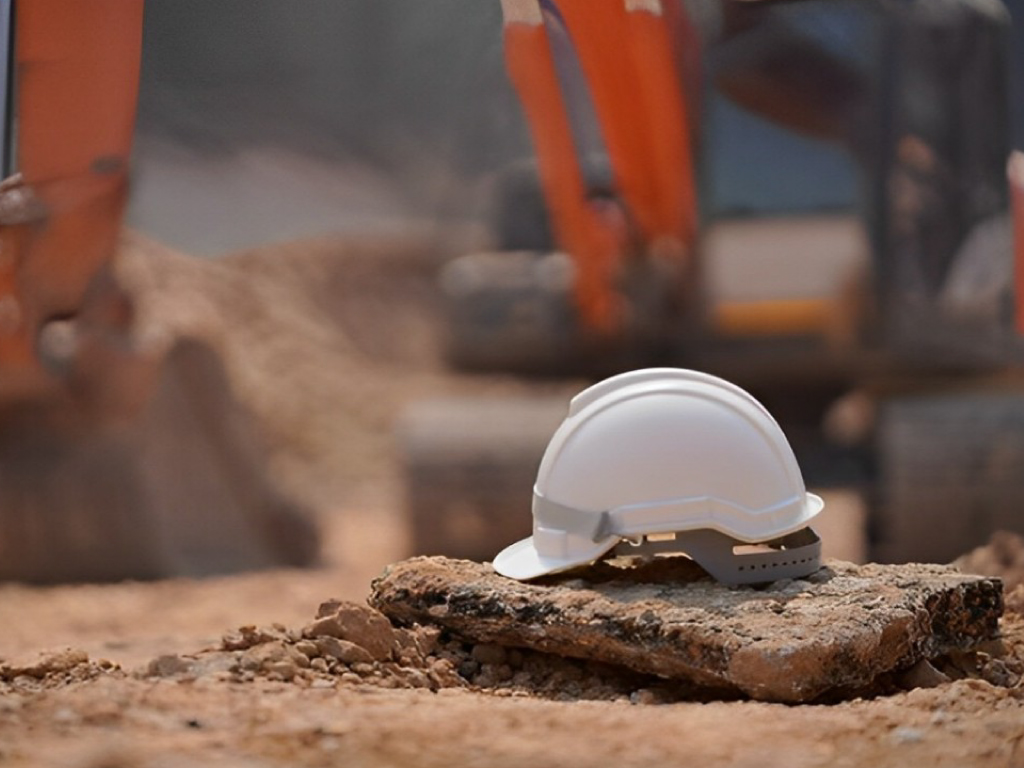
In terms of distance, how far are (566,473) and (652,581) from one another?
28 cm

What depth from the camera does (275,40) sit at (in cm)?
363

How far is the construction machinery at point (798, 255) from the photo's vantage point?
196 inches

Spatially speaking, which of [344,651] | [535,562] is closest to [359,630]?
[344,651]

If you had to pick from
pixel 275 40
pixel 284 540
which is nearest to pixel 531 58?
pixel 275 40

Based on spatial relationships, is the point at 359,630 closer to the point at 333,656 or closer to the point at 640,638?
the point at 333,656

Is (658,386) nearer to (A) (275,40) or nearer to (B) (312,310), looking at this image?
(A) (275,40)

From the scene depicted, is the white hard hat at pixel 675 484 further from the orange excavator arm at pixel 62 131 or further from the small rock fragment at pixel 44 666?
the orange excavator arm at pixel 62 131

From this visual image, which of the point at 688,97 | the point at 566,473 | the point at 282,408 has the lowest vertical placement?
the point at 282,408

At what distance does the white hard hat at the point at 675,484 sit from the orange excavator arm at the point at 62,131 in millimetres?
1646

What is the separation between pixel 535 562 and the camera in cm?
277

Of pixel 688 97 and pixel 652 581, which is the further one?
pixel 688 97

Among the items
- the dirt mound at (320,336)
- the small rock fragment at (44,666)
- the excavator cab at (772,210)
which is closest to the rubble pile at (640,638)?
the small rock fragment at (44,666)

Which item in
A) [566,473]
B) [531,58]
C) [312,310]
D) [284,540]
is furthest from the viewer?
[312,310]

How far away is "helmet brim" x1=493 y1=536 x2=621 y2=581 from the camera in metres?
2.69
